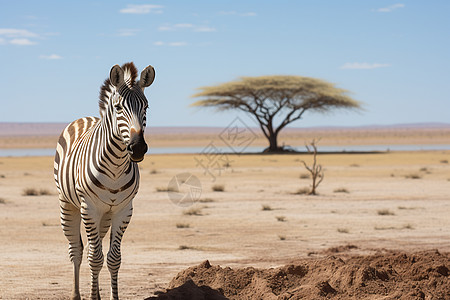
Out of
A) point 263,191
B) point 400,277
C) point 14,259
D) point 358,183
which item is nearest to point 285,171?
point 358,183

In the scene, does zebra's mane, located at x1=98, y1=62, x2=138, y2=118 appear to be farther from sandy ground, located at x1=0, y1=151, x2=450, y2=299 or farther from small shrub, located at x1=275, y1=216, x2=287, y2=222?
small shrub, located at x1=275, y1=216, x2=287, y2=222

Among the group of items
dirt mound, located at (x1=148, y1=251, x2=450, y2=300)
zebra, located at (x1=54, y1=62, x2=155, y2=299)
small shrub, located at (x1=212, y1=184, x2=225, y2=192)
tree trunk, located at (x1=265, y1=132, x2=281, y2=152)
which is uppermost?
zebra, located at (x1=54, y1=62, x2=155, y2=299)

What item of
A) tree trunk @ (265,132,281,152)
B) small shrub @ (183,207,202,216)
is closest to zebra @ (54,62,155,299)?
small shrub @ (183,207,202,216)

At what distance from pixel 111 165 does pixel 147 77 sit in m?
0.93

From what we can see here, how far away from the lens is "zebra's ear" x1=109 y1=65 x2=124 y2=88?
6000mm

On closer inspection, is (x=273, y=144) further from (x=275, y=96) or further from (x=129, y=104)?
(x=129, y=104)

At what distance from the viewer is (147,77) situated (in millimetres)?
6109

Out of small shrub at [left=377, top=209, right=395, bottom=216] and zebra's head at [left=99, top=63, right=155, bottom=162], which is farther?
small shrub at [left=377, top=209, right=395, bottom=216]

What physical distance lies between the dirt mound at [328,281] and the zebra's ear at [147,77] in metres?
2.27

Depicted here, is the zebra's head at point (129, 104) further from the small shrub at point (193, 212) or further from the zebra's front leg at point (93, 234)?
the small shrub at point (193, 212)

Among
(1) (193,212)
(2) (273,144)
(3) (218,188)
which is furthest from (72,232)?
(2) (273,144)

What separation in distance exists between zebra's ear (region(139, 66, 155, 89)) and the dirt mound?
2271 millimetres

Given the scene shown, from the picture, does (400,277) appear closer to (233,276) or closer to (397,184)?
(233,276)

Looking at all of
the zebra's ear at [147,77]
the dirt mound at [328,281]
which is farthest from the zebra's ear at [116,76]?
the dirt mound at [328,281]
